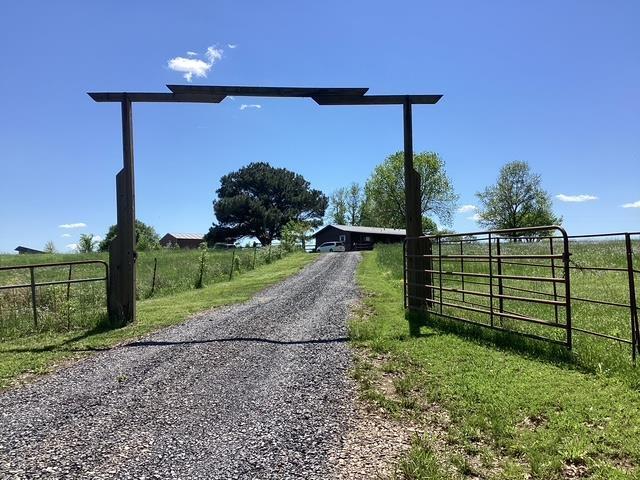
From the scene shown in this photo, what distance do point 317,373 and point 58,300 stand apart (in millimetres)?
7426

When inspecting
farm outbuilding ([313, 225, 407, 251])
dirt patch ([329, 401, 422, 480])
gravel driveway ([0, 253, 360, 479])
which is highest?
farm outbuilding ([313, 225, 407, 251])

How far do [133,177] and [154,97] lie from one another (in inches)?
68.3

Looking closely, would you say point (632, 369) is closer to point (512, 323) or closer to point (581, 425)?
point (581, 425)

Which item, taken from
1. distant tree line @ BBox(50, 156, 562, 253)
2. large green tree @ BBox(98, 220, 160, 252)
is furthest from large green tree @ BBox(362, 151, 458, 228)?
large green tree @ BBox(98, 220, 160, 252)

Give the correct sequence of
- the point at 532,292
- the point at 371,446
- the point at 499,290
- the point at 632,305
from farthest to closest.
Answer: the point at 532,292, the point at 499,290, the point at 632,305, the point at 371,446

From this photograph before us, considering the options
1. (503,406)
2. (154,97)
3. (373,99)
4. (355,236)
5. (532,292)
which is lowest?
(503,406)

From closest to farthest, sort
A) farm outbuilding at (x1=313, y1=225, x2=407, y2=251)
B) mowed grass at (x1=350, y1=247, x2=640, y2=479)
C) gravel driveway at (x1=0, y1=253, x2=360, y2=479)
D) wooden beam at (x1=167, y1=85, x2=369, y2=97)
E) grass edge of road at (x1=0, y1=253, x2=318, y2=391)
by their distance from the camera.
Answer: mowed grass at (x1=350, y1=247, x2=640, y2=479) < gravel driveway at (x1=0, y1=253, x2=360, y2=479) < grass edge of road at (x1=0, y1=253, x2=318, y2=391) < wooden beam at (x1=167, y1=85, x2=369, y2=97) < farm outbuilding at (x1=313, y1=225, x2=407, y2=251)

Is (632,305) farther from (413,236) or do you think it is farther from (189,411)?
(189,411)

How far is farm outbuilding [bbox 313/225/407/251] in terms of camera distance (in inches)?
2397

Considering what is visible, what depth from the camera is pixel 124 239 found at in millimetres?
10016

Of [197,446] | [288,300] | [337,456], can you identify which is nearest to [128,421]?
[197,446]

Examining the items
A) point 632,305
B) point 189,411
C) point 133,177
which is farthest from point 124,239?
point 632,305

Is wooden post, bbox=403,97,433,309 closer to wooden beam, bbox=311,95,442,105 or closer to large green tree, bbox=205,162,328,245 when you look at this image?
A: wooden beam, bbox=311,95,442,105

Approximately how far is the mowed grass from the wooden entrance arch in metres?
3.26
